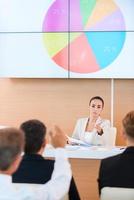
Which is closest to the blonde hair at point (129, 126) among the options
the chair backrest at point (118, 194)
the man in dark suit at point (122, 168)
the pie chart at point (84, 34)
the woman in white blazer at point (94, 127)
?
the man in dark suit at point (122, 168)

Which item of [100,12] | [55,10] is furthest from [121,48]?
[55,10]

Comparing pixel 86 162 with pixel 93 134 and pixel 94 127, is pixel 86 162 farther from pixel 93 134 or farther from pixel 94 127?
pixel 94 127

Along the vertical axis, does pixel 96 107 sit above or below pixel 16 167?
above

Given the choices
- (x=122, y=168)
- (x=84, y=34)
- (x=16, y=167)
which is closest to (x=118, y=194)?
(x=122, y=168)

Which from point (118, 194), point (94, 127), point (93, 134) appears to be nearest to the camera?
point (118, 194)

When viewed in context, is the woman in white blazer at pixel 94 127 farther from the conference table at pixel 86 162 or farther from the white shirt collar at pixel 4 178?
the white shirt collar at pixel 4 178

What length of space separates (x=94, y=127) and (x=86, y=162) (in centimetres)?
110

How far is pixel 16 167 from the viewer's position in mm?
1572

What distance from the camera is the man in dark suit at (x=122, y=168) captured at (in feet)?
6.89

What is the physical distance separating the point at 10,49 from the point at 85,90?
3.63 feet

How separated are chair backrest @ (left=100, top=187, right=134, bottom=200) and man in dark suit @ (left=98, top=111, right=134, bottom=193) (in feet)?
0.55

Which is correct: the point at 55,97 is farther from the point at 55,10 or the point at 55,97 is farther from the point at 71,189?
the point at 71,189

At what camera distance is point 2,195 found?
148 cm

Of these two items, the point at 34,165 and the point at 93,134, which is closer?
the point at 34,165
